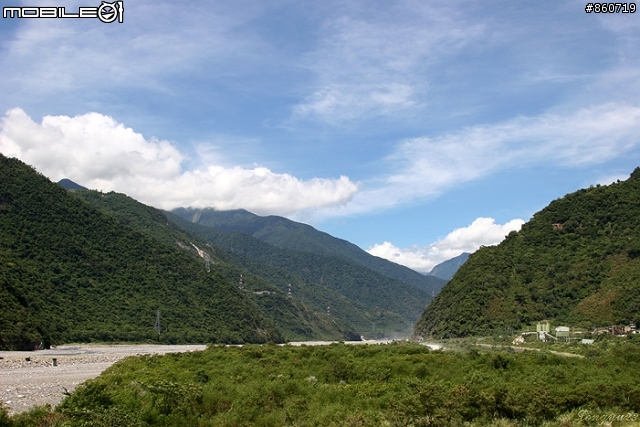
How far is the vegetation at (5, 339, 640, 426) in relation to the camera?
2366 centimetres

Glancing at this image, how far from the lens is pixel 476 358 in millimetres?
35844

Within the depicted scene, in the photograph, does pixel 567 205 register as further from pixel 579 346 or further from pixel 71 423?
pixel 71 423

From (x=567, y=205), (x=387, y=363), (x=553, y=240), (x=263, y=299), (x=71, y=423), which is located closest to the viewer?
(x=71, y=423)

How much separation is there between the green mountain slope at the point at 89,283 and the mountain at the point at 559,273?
3599 cm

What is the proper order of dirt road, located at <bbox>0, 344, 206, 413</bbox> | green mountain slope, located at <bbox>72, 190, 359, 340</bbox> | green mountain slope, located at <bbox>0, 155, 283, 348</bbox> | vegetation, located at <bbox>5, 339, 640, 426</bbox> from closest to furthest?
vegetation, located at <bbox>5, 339, 640, 426</bbox> < dirt road, located at <bbox>0, 344, 206, 413</bbox> < green mountain slope, located at <bbox>0, 155, 283, 348</bbox> < green mountain slope, located at <bbox>72, 190, 359, 340</bbox>

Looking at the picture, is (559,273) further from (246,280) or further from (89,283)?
(246,280)

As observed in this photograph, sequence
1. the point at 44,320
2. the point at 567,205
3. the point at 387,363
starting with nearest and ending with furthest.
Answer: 1. the point at 387,363
2. the point at 44,320
3. the point at 567,205

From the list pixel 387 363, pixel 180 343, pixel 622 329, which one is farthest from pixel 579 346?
pixel 180 343

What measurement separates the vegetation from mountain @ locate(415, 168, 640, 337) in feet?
106

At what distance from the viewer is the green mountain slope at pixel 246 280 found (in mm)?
154875

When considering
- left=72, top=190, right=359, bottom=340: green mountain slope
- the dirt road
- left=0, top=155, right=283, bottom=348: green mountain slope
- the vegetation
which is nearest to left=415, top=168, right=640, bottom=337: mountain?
the vegetation

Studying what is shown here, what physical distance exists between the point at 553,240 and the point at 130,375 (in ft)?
230

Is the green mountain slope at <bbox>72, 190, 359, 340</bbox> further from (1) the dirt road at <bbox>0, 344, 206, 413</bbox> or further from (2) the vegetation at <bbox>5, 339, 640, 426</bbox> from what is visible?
(2) the vegetation at <bbox>5, 339, 640, 426</bbox>

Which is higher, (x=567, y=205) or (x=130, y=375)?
(x=567, y=205)
